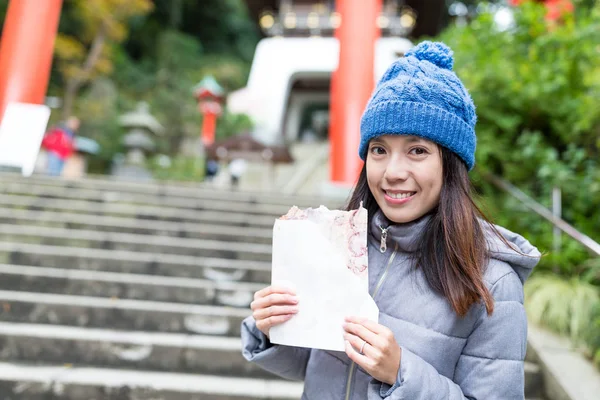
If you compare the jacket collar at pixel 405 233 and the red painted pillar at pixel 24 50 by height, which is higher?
the red painted pillar at pixel 24 50

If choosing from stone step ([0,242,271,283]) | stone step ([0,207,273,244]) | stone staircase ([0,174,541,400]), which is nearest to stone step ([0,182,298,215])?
stone staircase ([0,174,541,400])

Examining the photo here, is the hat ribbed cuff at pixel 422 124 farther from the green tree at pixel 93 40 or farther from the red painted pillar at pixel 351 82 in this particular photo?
the green tree at pixel 93 40

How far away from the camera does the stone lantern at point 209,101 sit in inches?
609

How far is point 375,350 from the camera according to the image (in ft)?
2.87

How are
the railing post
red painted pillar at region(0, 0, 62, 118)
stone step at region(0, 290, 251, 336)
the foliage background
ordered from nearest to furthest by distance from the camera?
stone step at region(0, 290, 251, 336) < the railing post < red painted pillar at region(0, 0, 62, 118) < the foliage background

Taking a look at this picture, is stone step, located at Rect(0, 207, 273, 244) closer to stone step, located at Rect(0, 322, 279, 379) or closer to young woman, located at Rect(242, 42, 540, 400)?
stone step, located at Rect(0, 322, 279, 379)

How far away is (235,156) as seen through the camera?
35.6ft

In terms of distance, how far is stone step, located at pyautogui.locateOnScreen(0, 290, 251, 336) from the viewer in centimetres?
278

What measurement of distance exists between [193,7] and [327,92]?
8831mm

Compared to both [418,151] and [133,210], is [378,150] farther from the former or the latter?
[133,210]

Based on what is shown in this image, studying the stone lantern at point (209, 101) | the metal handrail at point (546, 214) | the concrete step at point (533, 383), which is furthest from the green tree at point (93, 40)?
the concrete step at point (533, 383)

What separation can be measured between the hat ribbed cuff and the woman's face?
0.08ft

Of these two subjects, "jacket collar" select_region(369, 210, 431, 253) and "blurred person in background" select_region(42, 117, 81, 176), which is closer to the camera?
"jacket collar" select_region(369, 210, 431, 253)

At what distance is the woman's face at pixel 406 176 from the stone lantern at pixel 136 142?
1304 cm
